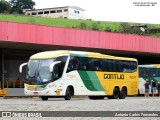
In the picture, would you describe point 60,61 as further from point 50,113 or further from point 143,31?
point 143,31

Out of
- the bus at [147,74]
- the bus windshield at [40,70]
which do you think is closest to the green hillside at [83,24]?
the bus at [147,74]

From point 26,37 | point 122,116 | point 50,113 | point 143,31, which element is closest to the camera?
point 122,116

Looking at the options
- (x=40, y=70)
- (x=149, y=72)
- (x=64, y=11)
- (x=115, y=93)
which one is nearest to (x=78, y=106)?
(x=40, y=70)

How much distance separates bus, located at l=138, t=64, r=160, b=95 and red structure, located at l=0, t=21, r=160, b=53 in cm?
371

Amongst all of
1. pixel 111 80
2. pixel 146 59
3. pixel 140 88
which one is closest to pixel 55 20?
pixel 146 59

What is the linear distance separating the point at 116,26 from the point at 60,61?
1772 inches

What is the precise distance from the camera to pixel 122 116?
14008 millimetres

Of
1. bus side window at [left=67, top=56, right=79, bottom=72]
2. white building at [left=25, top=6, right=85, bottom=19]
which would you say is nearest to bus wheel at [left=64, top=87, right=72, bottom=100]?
bus side window at [left=67, top=56, right=79, bottom=72]

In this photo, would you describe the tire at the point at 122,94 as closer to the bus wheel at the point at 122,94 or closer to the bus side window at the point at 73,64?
the bus wheel at the point at 122,94

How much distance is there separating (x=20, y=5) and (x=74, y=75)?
8497 centimetres

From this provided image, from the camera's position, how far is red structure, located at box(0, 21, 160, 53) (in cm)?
3659

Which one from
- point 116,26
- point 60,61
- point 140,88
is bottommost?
point 140,88

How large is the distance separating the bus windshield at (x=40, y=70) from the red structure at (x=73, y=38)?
8.63 m

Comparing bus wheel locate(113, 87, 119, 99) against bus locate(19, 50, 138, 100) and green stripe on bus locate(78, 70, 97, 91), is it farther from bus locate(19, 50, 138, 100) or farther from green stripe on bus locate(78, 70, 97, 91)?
green stripe on bus locate(78, 70, 97, 91)
